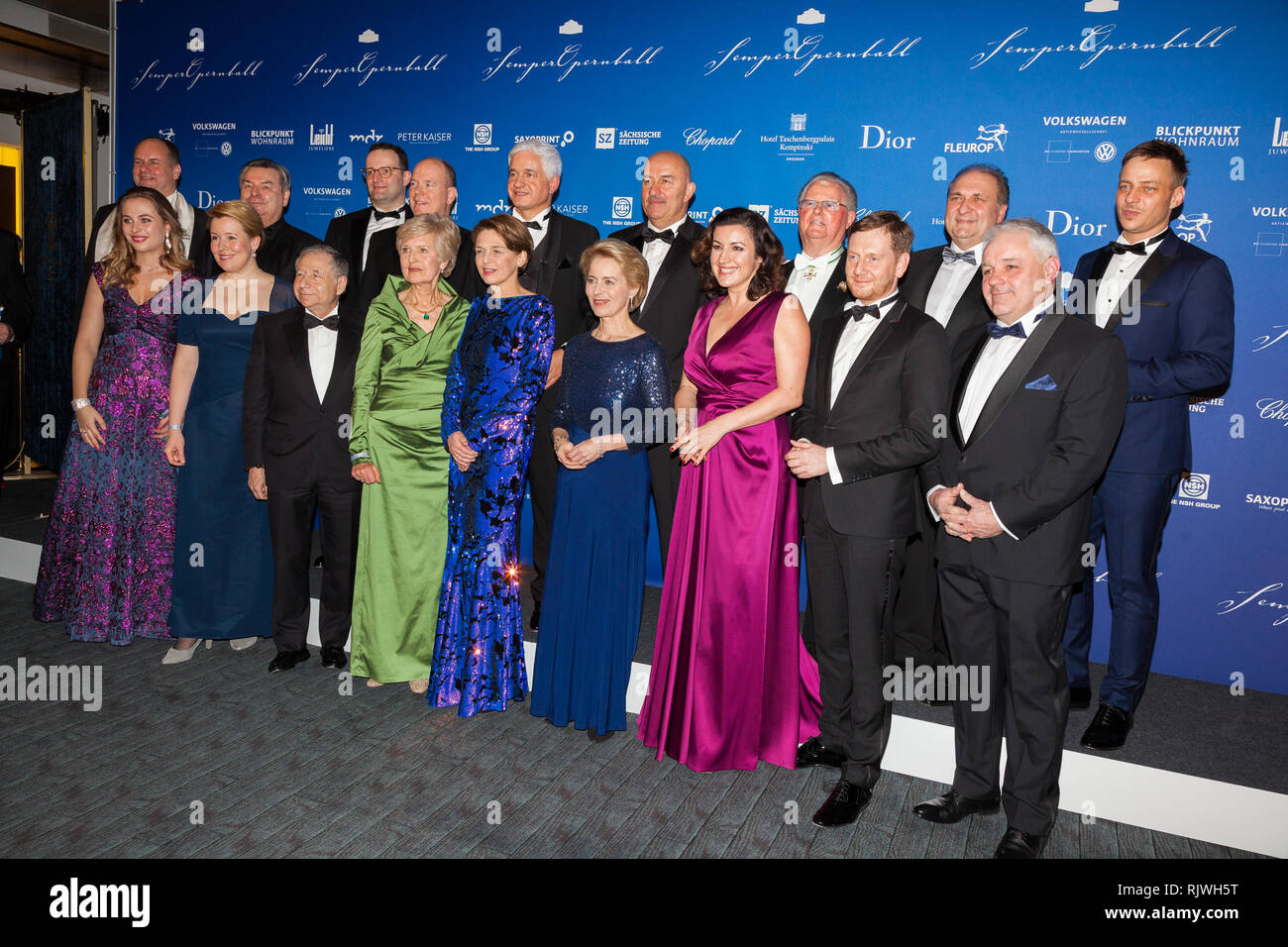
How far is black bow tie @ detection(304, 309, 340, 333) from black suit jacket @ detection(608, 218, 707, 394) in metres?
1.27

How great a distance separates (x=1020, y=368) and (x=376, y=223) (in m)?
3.57

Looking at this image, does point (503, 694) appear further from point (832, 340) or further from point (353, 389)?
point (832, 340)

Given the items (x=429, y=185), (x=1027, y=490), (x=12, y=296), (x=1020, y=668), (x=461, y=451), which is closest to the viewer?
(x=1027, y=490)

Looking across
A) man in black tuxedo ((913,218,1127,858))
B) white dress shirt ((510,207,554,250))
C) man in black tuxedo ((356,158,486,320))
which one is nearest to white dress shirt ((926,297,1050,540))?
man in black tuxedo ((913,218,1127,858))

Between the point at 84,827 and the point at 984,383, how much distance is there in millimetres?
3073

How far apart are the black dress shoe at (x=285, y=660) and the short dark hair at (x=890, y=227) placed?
9.91 ft

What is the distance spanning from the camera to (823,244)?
367 centimetres

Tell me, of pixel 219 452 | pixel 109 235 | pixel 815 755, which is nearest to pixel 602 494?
pixel 815 755

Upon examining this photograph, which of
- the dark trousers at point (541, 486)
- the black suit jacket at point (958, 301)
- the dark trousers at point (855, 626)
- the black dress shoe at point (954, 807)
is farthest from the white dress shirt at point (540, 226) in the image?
the black dress shoe at point (954, 807)

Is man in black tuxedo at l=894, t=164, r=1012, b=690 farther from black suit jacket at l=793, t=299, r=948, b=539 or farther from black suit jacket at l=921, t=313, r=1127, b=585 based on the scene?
black suit jacket at l=921, t=313, r=1127, b=585

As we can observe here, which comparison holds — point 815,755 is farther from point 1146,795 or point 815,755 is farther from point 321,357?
point 321,357

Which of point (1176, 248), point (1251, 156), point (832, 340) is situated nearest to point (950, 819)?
point (832, 340)

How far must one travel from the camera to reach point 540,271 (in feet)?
14.2

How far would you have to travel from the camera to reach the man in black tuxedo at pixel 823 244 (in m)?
3.61
